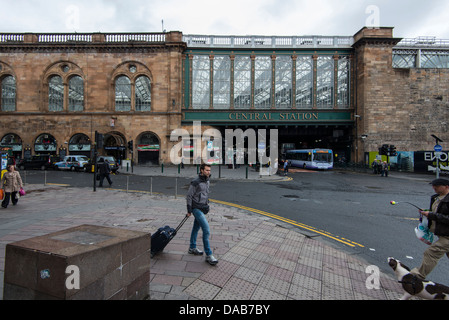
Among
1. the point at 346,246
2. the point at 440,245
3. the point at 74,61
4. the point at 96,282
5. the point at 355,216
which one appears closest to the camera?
the point at 96,282

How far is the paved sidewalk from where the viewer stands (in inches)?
135

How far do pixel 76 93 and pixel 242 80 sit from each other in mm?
20993

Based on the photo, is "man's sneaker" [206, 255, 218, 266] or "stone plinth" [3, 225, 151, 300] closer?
"stone plinth" [3, 225, 151, 300]

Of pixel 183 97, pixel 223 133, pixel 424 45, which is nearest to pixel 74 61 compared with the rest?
pixel 183 97

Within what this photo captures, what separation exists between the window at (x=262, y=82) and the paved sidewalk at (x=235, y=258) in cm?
2491

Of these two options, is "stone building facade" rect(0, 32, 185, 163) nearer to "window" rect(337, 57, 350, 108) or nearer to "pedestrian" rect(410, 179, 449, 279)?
"window" rect(337, 57, 350, 108)

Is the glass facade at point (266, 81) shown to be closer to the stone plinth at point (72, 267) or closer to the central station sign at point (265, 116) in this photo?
the central station sign at point (265, 116)

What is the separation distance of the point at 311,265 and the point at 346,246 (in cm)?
153

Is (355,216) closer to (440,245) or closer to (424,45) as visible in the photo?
(440,245)

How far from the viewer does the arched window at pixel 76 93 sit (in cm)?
3053

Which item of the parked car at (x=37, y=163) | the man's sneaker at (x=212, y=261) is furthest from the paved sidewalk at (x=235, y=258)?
the parked car at (x=37, y=163)

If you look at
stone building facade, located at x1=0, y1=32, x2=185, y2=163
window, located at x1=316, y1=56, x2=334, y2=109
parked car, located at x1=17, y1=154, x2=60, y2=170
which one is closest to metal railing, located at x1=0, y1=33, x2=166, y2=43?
stone building facade, located at x1=0, y1=32, x2=185, y2=163

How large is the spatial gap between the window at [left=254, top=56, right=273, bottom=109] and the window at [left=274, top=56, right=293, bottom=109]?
101 centimetres
